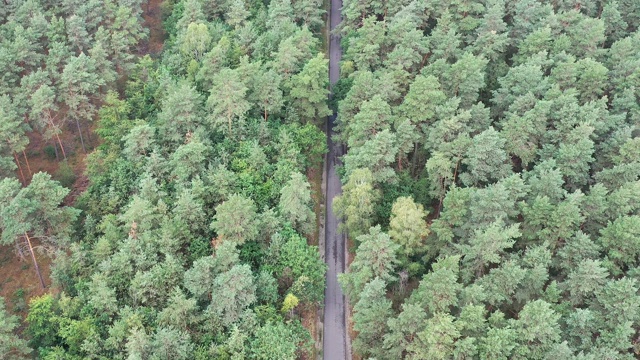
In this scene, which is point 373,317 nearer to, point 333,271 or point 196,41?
point 333,271

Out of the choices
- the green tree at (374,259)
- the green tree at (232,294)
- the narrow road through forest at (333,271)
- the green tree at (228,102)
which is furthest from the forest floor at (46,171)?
the green tree at (374,259)

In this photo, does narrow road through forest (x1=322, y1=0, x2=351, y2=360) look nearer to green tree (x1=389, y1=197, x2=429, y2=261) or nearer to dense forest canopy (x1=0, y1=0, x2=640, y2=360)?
dense forest canopy (x1=0, y1=0, x2=640, y2=360)

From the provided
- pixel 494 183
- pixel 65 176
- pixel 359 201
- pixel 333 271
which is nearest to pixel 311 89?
pixel 359 201

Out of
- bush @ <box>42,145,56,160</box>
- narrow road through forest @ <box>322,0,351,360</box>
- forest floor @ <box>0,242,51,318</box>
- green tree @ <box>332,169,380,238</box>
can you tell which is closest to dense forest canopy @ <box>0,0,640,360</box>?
green tree @ <box>332,169,380,238</box>

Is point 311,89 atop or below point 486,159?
atop

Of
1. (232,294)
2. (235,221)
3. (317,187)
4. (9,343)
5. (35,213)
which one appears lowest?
(317,187)

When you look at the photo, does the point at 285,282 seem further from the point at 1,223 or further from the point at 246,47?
the point at 246,47
